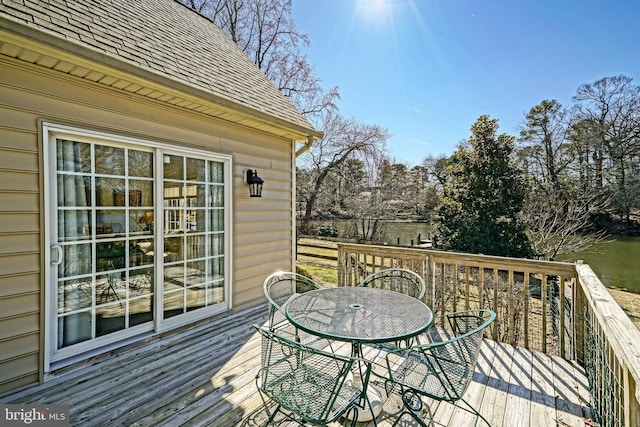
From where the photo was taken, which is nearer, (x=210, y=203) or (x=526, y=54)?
(x=210, y=203)

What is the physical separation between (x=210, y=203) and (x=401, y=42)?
6273mm

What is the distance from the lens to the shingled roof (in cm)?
227

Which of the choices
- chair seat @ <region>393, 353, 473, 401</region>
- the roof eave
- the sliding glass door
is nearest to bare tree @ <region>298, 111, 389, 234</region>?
Result: the roof eave

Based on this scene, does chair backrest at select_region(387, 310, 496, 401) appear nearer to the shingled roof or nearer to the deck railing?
the deck railing

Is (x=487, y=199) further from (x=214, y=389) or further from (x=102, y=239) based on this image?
(x=102, y=239)

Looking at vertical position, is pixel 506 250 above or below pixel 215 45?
below

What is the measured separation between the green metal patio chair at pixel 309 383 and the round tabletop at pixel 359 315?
0.63ft

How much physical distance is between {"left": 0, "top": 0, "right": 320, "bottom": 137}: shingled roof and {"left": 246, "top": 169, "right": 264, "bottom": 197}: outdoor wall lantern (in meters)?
0.73

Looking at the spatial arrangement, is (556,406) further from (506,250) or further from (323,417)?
(506,250)

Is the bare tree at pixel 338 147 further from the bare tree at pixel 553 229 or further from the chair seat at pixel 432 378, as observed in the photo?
the chair seat at pixel 432 378

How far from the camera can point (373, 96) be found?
11.5 meters

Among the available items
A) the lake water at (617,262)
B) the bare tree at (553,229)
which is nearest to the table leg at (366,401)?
the bare tree at (553,229)

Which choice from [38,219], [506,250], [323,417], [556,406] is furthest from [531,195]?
[38,219]

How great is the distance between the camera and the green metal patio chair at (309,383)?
56.8 inches
